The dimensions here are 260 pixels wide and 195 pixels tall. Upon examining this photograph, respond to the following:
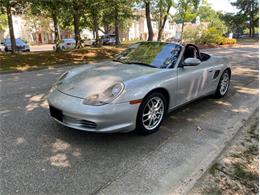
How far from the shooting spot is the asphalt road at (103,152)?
257 centimetres

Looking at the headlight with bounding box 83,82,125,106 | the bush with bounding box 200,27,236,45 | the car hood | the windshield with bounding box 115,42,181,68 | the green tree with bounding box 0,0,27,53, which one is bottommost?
the headlight with bounding box 83,82,125,106

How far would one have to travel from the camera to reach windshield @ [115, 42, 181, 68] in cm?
416

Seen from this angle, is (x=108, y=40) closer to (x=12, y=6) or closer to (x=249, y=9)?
(x=12, y=6)

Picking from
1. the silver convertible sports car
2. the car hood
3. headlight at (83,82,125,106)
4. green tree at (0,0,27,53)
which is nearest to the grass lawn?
green tree at (0,0,27,53)

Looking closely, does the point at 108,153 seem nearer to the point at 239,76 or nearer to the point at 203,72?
the point at 203,72

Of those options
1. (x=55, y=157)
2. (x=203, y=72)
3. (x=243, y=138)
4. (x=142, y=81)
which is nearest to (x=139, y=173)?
(x=55, y=157)

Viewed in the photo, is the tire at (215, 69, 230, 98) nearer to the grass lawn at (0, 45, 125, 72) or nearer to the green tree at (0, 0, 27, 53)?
the grass lawn at (0, 45, 125, 72)

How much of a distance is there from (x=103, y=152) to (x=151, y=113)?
3.07 feet

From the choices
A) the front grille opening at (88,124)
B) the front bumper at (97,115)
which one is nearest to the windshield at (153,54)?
the front bumper at (97,115)

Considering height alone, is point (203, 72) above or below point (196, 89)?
above

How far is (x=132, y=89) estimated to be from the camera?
3340 mm

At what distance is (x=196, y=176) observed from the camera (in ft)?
8.99

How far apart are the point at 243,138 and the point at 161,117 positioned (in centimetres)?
122

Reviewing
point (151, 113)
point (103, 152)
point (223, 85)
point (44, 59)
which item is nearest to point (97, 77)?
point (151, 113)
